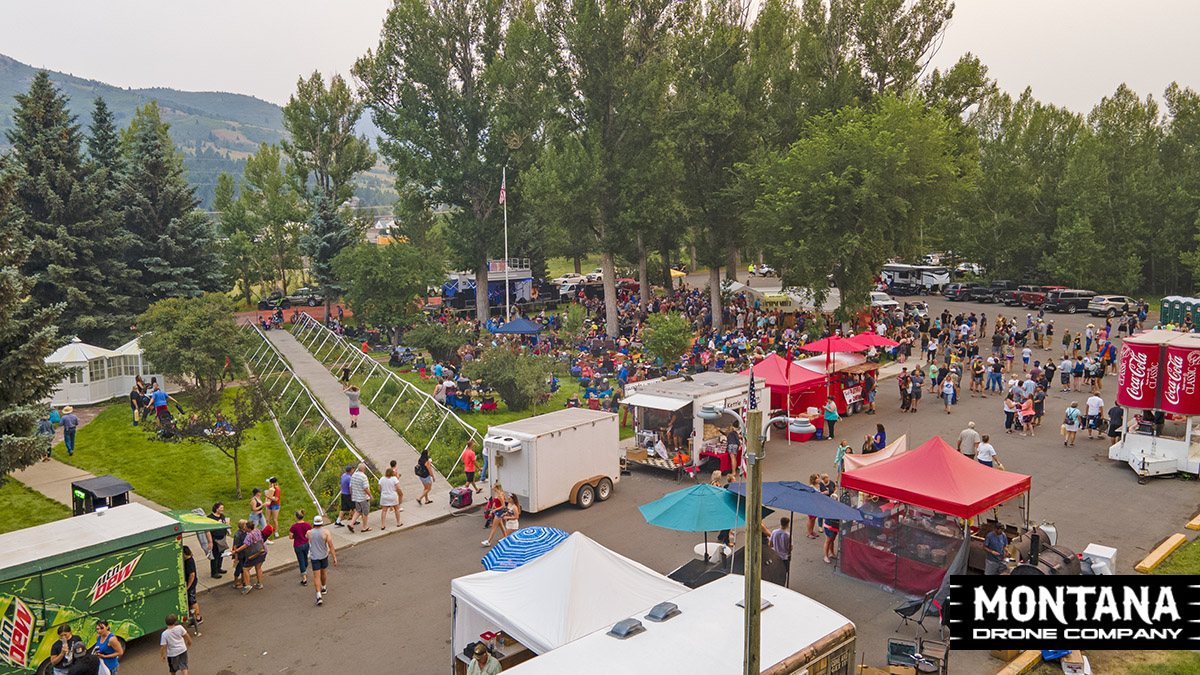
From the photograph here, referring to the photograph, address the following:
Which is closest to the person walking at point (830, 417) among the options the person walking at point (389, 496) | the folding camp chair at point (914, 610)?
the folding camp chair at point (914, 610)

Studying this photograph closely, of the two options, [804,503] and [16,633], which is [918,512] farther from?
[16,633]

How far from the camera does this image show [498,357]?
29.0 meters

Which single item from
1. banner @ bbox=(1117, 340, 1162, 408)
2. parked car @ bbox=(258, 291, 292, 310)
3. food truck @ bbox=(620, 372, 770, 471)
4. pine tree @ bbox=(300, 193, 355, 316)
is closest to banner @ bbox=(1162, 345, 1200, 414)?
banner @ bbox=(1117, 340, 1162, 408)

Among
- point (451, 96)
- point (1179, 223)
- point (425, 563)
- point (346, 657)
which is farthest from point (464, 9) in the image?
point (1179, 223)

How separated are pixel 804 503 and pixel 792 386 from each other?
1111cm

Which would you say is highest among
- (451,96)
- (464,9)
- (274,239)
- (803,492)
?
(464,9)

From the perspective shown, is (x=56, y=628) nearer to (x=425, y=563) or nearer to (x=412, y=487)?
(x=425, y=563)

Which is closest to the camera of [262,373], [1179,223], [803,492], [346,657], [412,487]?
[346,657]

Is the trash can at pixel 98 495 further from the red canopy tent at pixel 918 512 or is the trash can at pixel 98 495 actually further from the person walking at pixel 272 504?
the red canopy tent at pixel 918 512

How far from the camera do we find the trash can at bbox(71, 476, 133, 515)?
50.3ft

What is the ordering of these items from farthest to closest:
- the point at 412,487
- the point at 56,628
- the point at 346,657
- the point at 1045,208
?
the point at 1045,208 < the point at 412,487 < the point at 346,657 < the point at 56,628

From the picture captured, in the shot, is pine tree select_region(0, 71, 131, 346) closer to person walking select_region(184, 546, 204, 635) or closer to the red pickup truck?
person walking select_region(184, 546, 204, 635)

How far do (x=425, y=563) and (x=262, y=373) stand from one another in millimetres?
22070

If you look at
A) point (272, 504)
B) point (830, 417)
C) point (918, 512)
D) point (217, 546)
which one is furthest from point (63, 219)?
point (918, 512)
